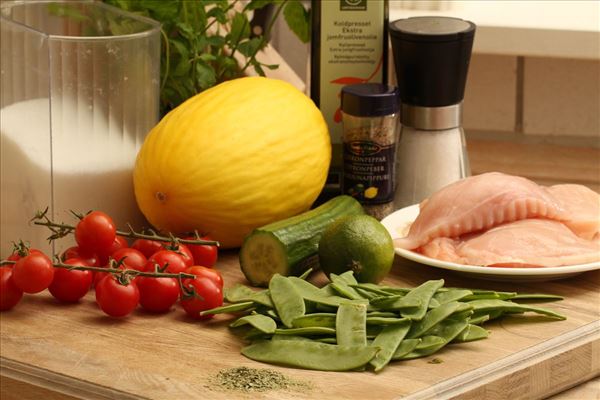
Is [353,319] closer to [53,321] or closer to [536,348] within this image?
[536,348]

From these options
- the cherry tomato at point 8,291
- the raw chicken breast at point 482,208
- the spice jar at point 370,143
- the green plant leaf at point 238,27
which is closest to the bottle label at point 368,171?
the spice jar at point 370,143

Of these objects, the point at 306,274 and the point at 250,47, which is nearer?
the point at 306,274

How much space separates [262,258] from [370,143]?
256 millimetres

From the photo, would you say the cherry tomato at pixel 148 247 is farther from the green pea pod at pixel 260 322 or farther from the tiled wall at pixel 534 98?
the tiled wall at pixel 534 98

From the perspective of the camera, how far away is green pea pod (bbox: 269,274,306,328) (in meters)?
1.17

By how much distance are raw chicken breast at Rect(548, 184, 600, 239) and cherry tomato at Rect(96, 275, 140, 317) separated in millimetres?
528

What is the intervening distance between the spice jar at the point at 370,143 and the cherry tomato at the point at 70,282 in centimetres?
41

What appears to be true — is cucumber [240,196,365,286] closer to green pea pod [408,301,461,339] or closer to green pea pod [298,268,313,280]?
green pea pod [298,268,313,280]

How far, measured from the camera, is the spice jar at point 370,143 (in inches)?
58.1

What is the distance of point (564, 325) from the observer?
122cm

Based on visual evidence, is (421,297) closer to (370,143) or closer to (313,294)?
(313,294)

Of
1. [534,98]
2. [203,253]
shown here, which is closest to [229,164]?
[203,253]

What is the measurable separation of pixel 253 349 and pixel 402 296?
0.18 m

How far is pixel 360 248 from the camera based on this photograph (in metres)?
1.29
